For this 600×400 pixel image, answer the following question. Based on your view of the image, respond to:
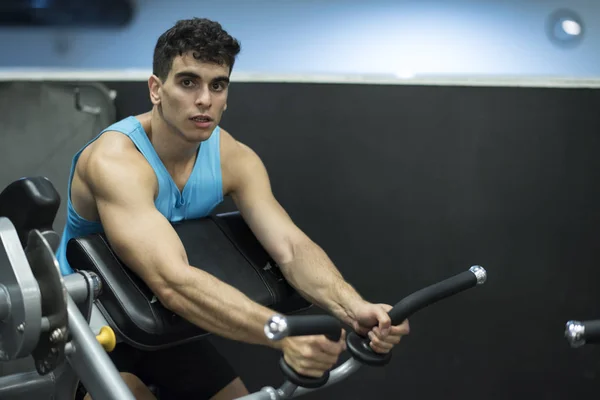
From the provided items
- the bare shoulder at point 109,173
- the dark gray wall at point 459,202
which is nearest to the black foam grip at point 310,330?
the bare shoulder at point 109,173

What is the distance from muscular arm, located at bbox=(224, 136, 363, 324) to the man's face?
0.20 metres

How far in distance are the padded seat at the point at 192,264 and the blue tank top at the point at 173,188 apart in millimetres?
72

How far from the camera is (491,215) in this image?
2.26 metres

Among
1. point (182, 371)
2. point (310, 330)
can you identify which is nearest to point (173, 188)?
point (182, 371)

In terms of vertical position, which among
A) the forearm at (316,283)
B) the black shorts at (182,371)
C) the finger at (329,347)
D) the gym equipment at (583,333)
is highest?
the gym equipment at (583,333)

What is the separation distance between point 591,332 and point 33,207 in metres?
0.85

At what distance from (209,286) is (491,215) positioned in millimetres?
1047

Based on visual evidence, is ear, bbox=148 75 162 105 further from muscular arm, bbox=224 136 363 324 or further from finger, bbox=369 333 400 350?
finger, bbox=369 333 400 350

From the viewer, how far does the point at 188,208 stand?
1.79 metres

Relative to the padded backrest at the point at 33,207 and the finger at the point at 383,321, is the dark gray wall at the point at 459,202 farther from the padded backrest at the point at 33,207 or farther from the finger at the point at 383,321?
the padded backrest at the point at 33,207

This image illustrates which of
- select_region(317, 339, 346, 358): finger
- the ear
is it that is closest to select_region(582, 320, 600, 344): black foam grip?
select_region(317, 339, 346, 358): finger

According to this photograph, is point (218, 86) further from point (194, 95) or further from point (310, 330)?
point (310, 330)

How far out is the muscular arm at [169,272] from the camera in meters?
1.49

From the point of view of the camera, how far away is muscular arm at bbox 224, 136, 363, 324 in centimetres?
172
